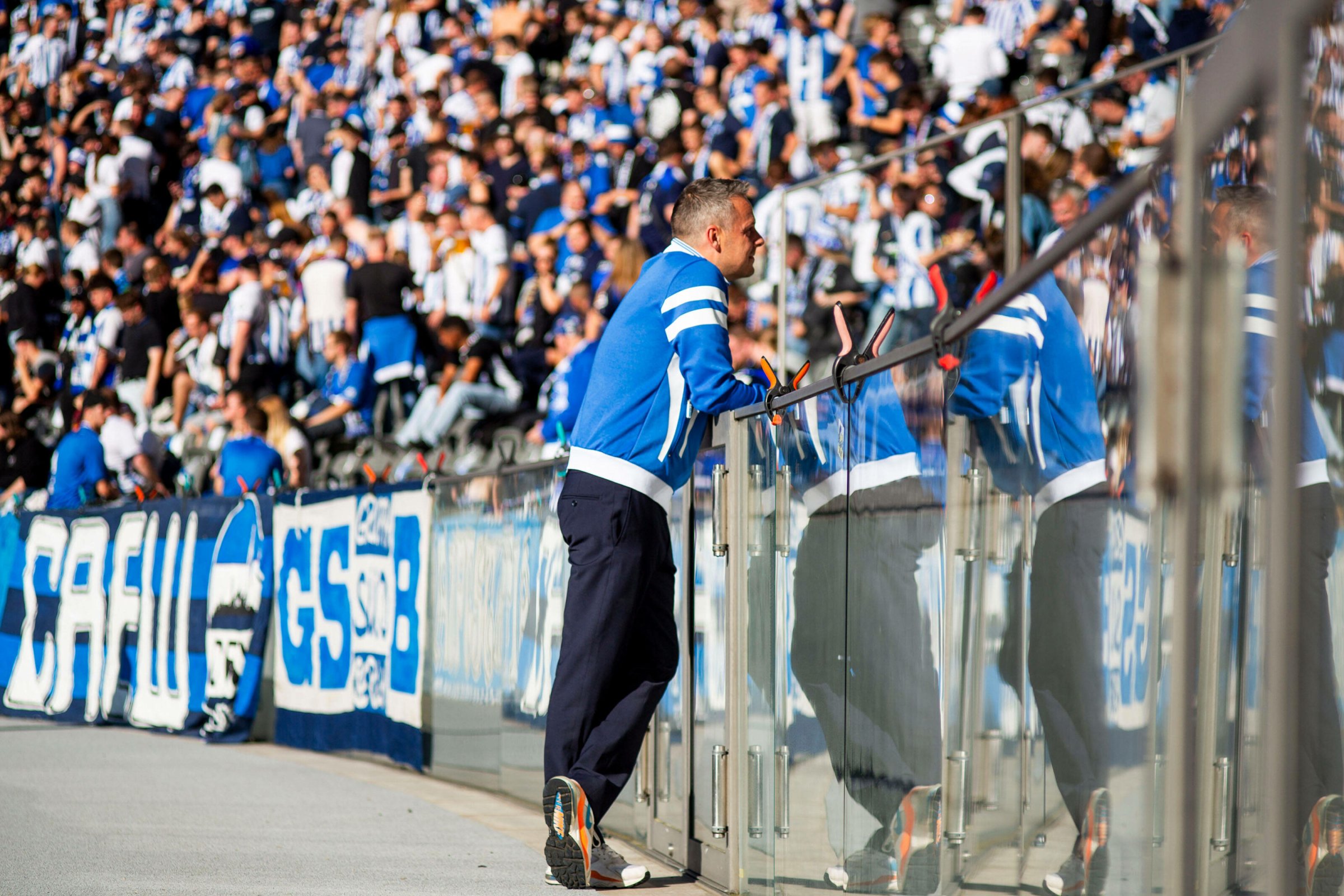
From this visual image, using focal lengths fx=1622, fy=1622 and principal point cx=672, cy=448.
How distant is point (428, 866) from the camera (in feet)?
17.0

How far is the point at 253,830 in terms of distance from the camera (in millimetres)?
5926

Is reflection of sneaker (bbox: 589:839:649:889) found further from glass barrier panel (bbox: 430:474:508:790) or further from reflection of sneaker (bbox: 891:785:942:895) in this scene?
glass barrier panel (bbox: 430:474:508:790)

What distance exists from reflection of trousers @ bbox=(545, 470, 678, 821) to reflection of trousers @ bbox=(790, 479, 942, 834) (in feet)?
2.44

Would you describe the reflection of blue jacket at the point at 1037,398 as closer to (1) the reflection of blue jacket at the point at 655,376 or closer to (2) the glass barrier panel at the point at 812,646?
(2) the glass barrier panel at the point at 812,646

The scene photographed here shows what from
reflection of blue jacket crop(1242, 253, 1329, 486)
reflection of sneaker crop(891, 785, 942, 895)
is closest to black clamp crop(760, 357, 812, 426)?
reflection of sneaker crop(891, 785, 942, 895)

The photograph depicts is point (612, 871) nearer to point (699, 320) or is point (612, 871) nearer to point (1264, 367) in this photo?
point (699, 320)

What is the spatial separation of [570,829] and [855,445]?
1635 mm

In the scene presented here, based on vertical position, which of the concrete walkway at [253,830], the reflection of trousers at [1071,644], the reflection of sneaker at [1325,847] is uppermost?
the reflection of trousers at [1071,644]

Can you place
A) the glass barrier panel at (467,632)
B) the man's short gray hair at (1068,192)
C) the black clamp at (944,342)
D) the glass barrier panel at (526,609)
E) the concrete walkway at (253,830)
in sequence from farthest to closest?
1. the glass barrier panel at (467,632)
2. the man's short gray hair at (1068,192)
3. the glass barrier panel at (526,609)
4. the concrete walkway at (253,830)
5. the black clamp at (944,342)

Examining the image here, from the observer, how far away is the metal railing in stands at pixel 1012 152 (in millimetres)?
5336

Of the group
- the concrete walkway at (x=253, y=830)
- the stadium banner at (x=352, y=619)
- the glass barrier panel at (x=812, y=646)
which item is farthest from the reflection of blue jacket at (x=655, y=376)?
the stadium banner at (x=352, y=619)

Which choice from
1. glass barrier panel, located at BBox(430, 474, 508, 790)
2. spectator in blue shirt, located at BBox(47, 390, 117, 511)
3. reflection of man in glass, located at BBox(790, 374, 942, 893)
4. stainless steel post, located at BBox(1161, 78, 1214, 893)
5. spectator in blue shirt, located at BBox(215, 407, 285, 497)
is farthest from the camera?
spectator in blue shirt, located at BBox(47, 390, 117, 511)

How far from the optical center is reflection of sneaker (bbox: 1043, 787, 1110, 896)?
2115mm

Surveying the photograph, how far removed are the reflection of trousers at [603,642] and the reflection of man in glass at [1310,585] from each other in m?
3.15
